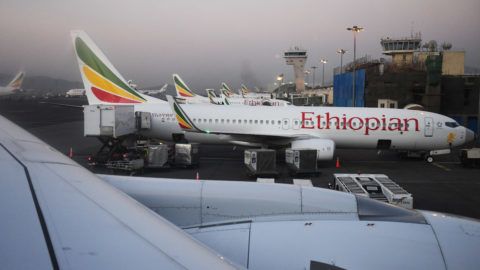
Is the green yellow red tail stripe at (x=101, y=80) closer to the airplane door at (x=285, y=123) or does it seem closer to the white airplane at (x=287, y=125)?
the white airplane at (x=287, y=125)

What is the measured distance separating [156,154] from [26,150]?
17407 mm

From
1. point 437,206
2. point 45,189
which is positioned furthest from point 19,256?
point 437,206

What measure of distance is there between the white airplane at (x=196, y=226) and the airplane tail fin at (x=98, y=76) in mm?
21148

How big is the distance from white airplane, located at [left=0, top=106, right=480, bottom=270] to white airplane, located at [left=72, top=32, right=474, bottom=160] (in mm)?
17709

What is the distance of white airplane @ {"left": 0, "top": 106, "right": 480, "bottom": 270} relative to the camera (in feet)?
7.51

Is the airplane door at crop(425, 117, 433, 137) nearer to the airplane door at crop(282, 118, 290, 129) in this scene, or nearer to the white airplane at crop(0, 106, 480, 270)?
the airplane door at crop(282, 118, 290, 129)

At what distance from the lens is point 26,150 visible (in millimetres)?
4633

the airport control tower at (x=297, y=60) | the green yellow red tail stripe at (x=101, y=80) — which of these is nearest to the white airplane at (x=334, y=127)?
the green yellow red tail stripe at (x=101, y=80)

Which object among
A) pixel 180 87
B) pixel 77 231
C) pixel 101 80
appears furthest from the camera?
pixel 180 87

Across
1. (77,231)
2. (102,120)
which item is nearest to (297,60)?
(102,120)

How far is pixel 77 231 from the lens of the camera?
2457mm

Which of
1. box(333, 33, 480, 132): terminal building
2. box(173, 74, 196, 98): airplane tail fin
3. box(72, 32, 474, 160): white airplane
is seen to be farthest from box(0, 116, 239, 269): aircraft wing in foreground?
box(173, 74, 196, 98): airplane tail fin

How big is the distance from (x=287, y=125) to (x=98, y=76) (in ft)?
41.5

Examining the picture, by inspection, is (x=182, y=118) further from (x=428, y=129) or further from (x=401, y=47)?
(x=401, y=47)
